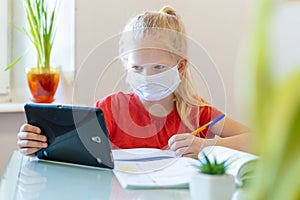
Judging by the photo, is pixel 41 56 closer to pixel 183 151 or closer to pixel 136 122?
pixel 136 122

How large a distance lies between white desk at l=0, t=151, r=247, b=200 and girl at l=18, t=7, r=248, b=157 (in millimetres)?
80

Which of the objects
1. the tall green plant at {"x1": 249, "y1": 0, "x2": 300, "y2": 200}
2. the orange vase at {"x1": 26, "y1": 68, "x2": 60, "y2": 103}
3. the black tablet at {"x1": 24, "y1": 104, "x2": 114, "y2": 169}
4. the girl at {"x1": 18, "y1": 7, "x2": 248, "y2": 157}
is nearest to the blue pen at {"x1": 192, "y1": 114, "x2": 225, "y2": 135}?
the girl at {"x1": 18, "y1": 7, "x2": 248, "y2": 157}

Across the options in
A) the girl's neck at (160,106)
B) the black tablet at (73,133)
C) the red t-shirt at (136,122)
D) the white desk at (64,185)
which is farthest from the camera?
the girl's neck at (160,106)

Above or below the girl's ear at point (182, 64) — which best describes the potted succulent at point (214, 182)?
below

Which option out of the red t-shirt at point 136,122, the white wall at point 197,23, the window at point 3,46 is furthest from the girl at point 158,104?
the window at point 3,46

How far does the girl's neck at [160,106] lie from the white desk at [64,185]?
16.0 inches

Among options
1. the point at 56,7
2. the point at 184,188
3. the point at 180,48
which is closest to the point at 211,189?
the point at 184,188

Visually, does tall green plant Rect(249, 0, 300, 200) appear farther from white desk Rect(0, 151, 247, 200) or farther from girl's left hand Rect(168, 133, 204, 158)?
girl's left hand Rect(168, 133, 204, 158)

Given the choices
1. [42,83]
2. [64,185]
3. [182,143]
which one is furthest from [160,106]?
[42,83]

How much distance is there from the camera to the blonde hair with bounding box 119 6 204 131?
1.24 meters

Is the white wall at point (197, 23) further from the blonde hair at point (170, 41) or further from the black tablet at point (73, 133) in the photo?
the black tablet at point (73, 133)

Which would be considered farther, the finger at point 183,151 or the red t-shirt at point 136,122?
the red t-shirt at point 136,122

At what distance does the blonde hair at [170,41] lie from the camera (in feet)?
4.06

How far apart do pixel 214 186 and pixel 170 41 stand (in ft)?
2.07
